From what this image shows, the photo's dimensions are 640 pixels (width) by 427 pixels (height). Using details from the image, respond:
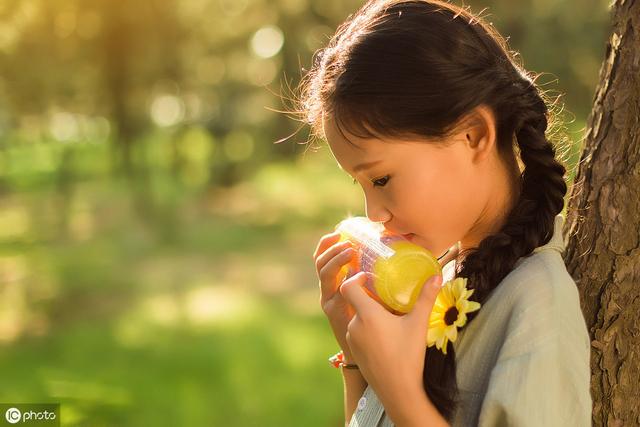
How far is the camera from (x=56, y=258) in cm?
1111

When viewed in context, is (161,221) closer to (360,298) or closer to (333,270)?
(333,270)

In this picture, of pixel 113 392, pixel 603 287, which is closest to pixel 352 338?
pixel 603 287

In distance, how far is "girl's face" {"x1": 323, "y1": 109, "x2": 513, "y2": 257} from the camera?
1.81 meters

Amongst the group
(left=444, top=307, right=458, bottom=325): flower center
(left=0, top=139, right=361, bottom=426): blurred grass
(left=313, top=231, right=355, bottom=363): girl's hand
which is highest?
(left=0, top=139, right=361, bottom=426): blurred grass

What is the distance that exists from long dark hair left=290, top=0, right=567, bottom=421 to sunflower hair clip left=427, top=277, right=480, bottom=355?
1.2 inches

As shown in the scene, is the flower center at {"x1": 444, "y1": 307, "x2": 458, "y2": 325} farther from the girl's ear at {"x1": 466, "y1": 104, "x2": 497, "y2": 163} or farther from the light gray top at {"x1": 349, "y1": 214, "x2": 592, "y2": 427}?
the girl's ear at {"x1": 466, "y1": 104, "x2": 497, "y2": 163}

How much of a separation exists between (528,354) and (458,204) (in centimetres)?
38

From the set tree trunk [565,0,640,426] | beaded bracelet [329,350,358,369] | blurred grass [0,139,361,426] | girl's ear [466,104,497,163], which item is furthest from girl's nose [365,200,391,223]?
blurred grass [0,139,361,426]

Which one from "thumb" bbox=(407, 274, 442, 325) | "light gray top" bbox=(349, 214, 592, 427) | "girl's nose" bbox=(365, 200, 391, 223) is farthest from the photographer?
"girl's nose" bbox=(365, 200, 391, 223)

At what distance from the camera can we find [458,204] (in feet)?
6.08

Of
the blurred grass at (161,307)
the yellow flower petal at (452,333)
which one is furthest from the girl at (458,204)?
the blurred grass at (161,307)

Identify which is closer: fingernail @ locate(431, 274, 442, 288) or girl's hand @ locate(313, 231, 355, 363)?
fingernail @ locate(431, 274, 442, 288)

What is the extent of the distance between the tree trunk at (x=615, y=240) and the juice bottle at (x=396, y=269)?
0.56 m

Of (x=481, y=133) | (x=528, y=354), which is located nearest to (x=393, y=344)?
(x=528, y=354)
